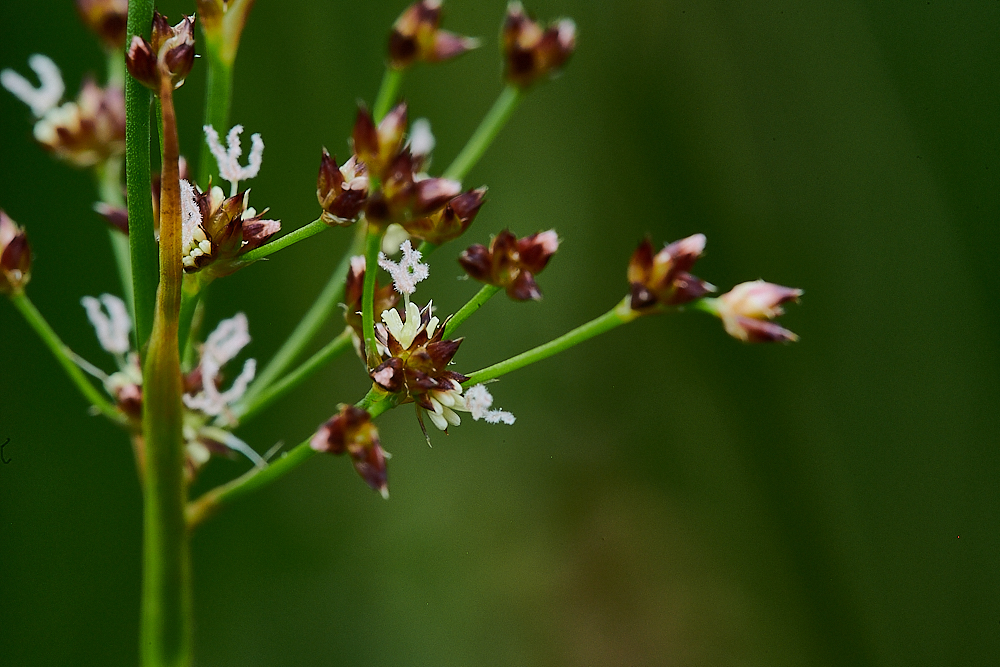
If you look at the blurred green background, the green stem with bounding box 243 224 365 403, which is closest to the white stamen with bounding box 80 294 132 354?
the green stem with bounding box 243 224 365 403

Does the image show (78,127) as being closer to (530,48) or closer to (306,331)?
(306,331)

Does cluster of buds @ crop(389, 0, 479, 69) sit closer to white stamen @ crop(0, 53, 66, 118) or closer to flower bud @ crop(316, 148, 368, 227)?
flower bud @ crop(316, 148, 368, 227)

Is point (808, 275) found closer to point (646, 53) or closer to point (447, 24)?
point (646, 53)

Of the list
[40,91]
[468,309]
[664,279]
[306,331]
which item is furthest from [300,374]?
[40,91]

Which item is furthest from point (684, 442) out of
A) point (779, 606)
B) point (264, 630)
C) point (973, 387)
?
point (264, 630)

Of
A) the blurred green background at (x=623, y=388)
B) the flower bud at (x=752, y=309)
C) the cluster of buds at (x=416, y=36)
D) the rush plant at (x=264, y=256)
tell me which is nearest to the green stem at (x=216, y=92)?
the rush plant at (x=264, y=256)

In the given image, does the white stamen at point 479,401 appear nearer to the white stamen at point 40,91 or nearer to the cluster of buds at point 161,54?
the cluster of buds at point 161,54
